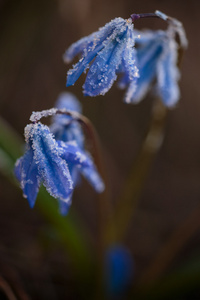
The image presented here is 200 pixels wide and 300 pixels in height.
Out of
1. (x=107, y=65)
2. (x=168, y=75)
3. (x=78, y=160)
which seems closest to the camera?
(x=107, y=65)

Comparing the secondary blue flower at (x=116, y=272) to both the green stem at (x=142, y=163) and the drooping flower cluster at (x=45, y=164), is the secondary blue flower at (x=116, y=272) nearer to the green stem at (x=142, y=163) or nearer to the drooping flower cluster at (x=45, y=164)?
the green stem at (x=142, y=163)

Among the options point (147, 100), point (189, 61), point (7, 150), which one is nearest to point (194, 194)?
point (147, 100)

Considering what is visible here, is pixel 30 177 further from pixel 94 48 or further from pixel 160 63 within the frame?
pixel 160 63

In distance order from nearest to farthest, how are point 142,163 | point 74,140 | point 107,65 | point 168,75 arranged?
point 107,65, point 74,140, point 168,75, point 142,163

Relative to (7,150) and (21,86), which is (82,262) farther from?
(21,86)

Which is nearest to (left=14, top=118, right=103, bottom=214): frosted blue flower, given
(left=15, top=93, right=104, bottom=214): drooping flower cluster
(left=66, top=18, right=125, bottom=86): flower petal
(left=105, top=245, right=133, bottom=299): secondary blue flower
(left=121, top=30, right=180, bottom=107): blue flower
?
(left=15, top=93, right=104, bottom=214): drooping flower cluster

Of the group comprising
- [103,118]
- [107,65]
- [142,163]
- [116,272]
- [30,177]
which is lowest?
[116,272]

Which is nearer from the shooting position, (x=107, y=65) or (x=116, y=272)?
(x=107, y=65)

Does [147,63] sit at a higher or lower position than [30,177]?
higher

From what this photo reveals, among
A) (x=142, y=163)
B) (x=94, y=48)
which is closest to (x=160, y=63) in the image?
(x=142, y=163)
